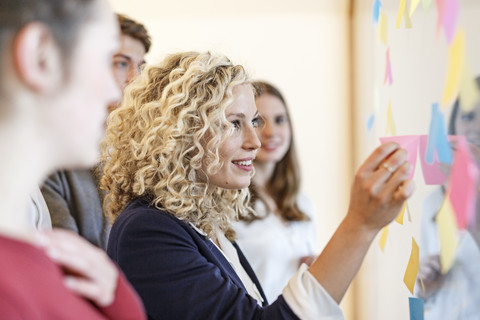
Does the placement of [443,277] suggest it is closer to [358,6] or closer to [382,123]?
[382,123]

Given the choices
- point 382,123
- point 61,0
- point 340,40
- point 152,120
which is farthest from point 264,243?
point 61,0

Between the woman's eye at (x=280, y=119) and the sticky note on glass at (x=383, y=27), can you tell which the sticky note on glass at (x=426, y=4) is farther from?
the woman's eye at (x=280, y=119)

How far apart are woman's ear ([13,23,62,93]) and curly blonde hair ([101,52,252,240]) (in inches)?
27.3

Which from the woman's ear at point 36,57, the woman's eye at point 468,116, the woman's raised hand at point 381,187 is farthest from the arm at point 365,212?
the woman's ear at point 36,57

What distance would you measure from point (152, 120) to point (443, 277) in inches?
23.7

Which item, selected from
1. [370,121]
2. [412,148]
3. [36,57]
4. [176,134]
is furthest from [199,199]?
[370,121]

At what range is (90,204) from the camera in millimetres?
1623

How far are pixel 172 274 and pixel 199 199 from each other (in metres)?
0.22

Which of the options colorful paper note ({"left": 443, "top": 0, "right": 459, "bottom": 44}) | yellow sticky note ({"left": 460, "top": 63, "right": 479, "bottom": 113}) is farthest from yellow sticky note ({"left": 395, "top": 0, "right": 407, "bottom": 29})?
yellow sticky note ({"left": 460, "top": 63, "right": 479, "bottom": 113})

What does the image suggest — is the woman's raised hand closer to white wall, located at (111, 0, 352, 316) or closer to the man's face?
the man's face

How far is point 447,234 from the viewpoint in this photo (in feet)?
3.50

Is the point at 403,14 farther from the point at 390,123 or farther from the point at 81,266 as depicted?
the point at 81,266

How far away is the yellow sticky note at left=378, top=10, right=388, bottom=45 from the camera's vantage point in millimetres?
1604

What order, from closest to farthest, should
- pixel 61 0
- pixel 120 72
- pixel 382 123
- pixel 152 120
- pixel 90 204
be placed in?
pixel 61 0 → pixel 152 120 → pixel 90 204 → pixel 382 123 → pixel 120 72
